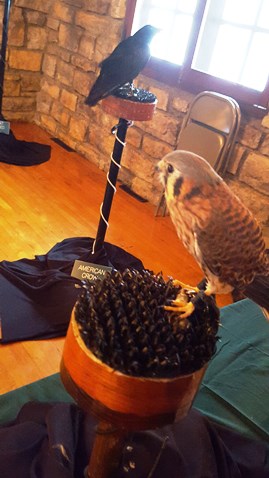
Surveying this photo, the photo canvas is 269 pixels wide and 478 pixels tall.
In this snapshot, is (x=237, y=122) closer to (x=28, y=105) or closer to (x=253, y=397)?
(x=253, y=397)

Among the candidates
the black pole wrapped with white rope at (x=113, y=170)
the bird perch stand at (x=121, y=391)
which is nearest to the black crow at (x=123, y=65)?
the black pole wrapped with white rope at (x=113, y=170)

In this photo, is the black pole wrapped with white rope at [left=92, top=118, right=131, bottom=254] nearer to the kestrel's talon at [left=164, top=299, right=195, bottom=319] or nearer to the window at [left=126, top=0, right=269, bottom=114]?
the window at [left=126, top=0, right=269, bottom=114]

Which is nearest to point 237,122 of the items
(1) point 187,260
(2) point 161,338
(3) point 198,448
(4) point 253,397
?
(1) point 187,260

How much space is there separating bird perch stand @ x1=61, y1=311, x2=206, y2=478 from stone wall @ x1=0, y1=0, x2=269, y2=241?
1.72m

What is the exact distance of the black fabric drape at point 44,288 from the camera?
5.60ft

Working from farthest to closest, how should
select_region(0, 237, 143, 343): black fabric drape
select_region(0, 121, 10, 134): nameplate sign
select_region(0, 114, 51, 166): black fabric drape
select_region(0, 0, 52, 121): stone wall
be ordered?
select_region(0, 0, 52, 121): stone wall, select_region(0, 121, 10, 134): nameplate sign, select_region(0, 114, 51, 166): black fabric drape, select_region(0, 237, 143, 343): black fabric drape

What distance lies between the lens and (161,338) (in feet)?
2.18

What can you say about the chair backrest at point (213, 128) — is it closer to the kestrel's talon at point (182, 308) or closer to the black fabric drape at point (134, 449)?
the black fabric drape at point (134, 449)

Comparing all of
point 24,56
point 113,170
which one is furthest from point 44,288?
point 24,56

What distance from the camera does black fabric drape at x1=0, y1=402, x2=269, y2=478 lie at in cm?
96

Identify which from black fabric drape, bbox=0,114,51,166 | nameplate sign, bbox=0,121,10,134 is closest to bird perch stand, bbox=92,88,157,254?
black fabric drape, bbox=0,114,51,166

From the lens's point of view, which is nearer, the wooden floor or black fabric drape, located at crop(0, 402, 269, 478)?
black fabric drape, located at crop(0, 402, 269, 478)

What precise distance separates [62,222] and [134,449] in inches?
66.7

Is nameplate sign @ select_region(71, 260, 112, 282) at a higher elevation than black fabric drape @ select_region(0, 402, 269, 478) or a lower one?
lower
